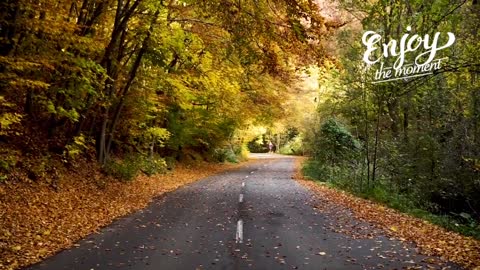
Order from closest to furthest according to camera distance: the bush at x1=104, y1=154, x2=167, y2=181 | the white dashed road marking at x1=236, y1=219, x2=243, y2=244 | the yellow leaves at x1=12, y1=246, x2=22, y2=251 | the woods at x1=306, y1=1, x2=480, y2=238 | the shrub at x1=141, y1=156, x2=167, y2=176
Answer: the yellow leaves at x1=12, y1=246, x2=22, y2=251, the white dashed road marking at x1=236, y1=219, x2=243, y2=244, the woods at x1=306, y1=1, x2=480, y2=238, the bush at x1=104, y1=154, x2=167, y2=181, the shrub at x1=141, y1=156, x2=167, y2=176

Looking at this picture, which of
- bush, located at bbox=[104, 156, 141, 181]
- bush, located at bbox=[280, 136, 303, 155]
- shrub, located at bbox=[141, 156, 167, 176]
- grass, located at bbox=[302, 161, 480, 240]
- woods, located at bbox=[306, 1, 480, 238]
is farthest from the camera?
bush, located at bbox=[280, 136, 303, 155]

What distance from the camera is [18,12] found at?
10.8 meters

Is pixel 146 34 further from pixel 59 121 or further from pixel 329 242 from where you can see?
pixel 329 242

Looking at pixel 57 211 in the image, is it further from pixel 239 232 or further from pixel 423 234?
pixel 423 234

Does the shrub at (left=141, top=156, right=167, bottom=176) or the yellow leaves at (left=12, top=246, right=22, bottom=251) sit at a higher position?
the shrub at (left=141, top=156, right=167, bottom=176)

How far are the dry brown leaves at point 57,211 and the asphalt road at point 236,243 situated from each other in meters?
0.45

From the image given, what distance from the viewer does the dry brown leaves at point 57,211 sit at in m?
8.18

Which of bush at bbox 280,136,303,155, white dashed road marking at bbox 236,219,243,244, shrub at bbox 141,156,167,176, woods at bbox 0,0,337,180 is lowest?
white dashed road marking at bbox 236,219,243,244

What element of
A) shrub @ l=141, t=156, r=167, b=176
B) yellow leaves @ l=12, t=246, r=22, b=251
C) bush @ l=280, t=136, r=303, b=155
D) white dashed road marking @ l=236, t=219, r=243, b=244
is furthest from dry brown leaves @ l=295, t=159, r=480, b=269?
bush @ l=280, t=136, r=303, b=155

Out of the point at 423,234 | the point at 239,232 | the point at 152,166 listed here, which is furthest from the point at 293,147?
the point at 239,232

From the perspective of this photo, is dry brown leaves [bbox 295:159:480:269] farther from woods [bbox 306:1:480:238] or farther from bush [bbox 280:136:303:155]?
bush [bbox 280:136:303:155]

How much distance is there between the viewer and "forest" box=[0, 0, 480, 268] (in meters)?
10.9

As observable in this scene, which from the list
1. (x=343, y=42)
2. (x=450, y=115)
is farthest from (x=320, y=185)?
(x=450, y=115)

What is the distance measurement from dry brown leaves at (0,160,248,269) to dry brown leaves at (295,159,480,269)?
22.1 ft
